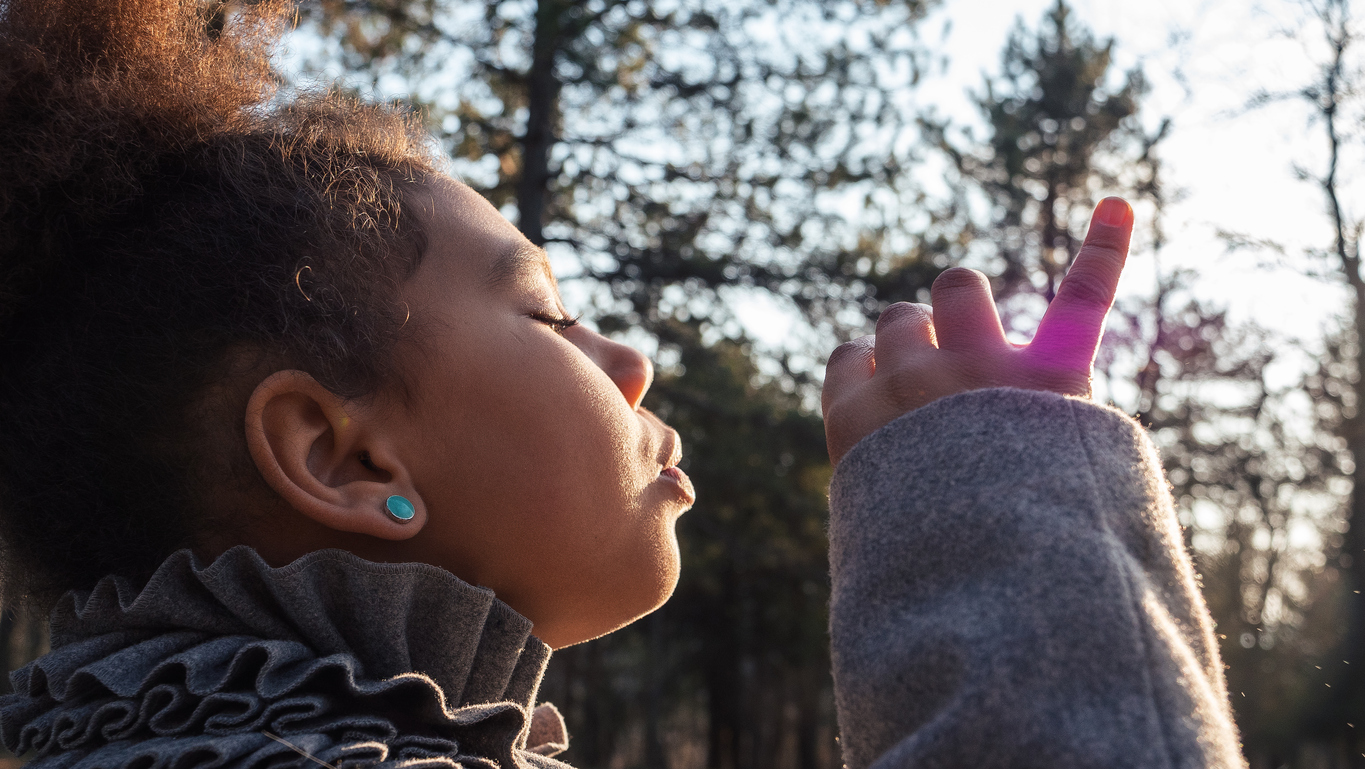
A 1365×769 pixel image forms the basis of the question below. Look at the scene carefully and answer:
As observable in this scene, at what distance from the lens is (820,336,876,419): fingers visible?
4.73 feet

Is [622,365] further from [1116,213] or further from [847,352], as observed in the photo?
[1116,213]

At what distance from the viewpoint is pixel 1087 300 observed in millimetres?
1333

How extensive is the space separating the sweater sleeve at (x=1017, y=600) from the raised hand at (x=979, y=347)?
0.08 metres

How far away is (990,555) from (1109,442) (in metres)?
0.24

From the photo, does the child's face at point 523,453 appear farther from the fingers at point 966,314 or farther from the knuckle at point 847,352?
the fingers at point 966,314

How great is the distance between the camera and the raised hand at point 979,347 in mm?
1321

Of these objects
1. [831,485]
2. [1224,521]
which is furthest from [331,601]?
[1224,521]

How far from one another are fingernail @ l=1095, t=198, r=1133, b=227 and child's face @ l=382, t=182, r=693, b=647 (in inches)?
29.5

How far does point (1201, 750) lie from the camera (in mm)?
974

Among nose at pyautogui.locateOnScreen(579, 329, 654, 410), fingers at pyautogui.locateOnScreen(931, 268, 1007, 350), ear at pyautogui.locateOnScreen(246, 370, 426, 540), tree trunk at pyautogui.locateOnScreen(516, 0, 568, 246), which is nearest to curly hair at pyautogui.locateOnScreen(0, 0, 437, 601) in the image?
ear at pyautogui.locateOnScreen(246, 370, 426, 540)

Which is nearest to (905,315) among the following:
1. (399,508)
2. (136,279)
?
(399,508)

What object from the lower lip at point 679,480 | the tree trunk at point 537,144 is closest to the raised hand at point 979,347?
the lower lip at point 679,480

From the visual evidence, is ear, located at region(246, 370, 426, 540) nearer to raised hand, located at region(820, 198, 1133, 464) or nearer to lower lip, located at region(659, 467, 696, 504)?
lower lip, located at region(659, 467, 696, 504)

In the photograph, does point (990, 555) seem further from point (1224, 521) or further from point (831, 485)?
point (1224, 521)
